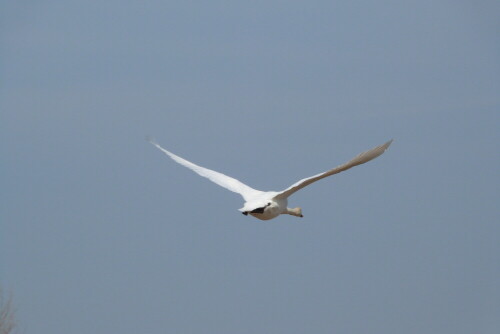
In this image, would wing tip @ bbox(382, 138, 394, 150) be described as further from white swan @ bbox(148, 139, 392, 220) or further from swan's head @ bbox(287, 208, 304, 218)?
swan's head @ bbox(287, 208, 304, 218)

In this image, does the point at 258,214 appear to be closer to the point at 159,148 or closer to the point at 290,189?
the point at 290,189

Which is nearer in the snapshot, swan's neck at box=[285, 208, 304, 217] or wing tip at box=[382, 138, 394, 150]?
wing tip at box=[382, 138, 394, 150]

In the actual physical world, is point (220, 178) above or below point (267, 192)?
above

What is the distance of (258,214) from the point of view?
83.2 ft

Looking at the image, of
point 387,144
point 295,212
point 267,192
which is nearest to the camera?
point 387,144

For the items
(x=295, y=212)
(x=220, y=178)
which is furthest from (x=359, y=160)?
(x=220, y=178)

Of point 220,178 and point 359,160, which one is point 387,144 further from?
Result: point 220,178

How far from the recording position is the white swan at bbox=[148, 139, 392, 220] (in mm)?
24172

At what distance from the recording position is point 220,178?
99.4 feet

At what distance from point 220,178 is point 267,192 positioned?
121 inches

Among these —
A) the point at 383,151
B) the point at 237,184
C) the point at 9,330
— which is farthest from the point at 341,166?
the point at 9,330

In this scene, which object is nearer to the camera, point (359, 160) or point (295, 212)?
point (359, 160)

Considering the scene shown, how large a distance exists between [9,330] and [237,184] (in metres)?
10.1

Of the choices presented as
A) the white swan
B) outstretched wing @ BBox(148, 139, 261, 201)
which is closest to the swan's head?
the white swan
